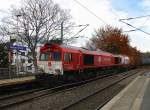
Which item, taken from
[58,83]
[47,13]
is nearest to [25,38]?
[47,13]

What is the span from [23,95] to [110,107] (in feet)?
22.6

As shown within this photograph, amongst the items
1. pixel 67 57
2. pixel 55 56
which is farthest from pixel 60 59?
pixel 67 57

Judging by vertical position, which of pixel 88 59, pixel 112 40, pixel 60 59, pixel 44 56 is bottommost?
pixel 60 59

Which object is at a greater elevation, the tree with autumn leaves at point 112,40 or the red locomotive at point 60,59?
the tree with autumn leaves at point 112,40

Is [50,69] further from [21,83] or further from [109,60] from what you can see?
[109,60]

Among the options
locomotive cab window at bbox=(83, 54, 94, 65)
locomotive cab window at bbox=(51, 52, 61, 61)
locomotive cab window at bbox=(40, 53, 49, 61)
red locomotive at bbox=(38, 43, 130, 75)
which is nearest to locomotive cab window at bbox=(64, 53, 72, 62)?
red locomotive at bbox=(38, 43, 130, 75)

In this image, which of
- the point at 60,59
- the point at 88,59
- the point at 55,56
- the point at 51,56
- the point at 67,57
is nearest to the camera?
the point at 60,59

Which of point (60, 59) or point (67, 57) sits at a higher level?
point (67, 57)

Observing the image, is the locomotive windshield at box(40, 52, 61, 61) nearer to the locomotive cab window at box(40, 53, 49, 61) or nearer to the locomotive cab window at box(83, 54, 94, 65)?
the locomotive cab window at box(40, 53, 49, 61)

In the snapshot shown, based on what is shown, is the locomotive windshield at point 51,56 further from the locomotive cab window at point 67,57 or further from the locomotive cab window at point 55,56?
the locomotive cab window at point 67,57

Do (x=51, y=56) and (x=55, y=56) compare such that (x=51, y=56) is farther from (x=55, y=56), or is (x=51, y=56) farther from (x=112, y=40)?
(x=112, y=40)

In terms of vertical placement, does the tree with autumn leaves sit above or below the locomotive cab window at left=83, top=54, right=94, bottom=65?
above

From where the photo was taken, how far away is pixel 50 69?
2830cm

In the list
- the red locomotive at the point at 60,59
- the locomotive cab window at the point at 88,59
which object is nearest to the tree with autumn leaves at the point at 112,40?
the locomotive cab window at the point at 88,59
